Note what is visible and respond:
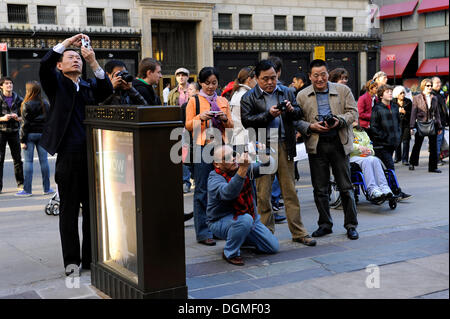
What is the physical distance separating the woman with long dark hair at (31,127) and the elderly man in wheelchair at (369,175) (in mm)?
4861

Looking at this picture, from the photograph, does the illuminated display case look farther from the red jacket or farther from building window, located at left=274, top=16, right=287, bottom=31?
building window, located at left=274, top=16, right=287, bottom=31

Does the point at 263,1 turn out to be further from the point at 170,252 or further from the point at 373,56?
the point at 170,252

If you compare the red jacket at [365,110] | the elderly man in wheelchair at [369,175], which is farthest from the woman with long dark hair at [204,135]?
the red jacket at [365,110]

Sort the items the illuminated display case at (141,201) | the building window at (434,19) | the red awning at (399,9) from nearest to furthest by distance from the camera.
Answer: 1. the illuminated display case at (141,201)
2. the red awning at (399,9)
3. the building window at (434,19)

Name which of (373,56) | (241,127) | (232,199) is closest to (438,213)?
Result: (241,127)

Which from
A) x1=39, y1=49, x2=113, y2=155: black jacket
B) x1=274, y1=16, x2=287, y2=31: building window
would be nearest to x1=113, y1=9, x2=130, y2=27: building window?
x1=274, y1=16, x2=287, y2=31: building window

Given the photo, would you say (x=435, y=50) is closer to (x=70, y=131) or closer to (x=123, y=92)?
(x=123, y=92)

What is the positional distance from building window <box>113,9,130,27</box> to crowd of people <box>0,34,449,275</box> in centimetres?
1968

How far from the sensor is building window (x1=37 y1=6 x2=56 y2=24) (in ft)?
82.2

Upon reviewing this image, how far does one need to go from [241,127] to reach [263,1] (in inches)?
986

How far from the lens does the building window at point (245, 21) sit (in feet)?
98.8

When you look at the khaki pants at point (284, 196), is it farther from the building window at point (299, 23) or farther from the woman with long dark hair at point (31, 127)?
the building window at point (299, 23)

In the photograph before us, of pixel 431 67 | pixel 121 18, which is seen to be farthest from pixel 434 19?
pixel 121 18

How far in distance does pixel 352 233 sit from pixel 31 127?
5972mm
